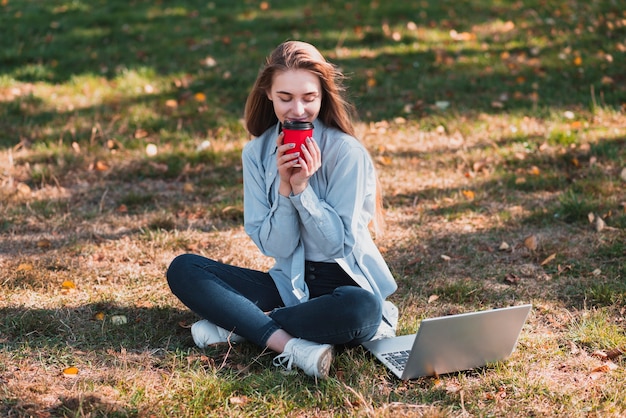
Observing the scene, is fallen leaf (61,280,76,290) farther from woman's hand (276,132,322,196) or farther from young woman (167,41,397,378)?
woman's hand (276,132,322,196)

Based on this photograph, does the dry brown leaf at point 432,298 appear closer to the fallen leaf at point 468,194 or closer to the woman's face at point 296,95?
the woman's face at point 296,95

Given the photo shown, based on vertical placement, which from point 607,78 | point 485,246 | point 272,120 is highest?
point 272,120

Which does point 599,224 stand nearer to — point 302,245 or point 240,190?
point 302,245

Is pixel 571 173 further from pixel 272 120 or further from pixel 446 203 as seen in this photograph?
pixel 272 120

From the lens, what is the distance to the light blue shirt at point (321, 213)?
9.53 feet

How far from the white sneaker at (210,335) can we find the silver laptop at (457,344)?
0.51 metres

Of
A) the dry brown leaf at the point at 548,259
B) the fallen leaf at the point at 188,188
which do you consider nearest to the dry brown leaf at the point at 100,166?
the fallen leaf at the point at 188,188

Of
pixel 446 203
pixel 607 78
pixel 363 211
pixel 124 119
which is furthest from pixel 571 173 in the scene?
pixel 124 119

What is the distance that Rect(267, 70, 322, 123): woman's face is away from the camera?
9.49 ft

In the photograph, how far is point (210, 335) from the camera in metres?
3.02

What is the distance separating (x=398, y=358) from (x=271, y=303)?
0.58 m

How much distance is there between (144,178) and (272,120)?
6.70 feet

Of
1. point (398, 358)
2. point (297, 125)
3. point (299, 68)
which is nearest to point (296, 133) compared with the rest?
point (297, 125)

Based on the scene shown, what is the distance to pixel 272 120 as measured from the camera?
3.23 m
